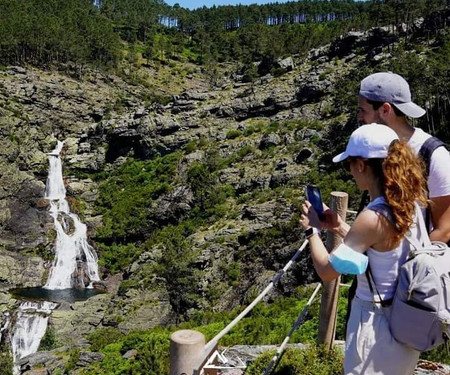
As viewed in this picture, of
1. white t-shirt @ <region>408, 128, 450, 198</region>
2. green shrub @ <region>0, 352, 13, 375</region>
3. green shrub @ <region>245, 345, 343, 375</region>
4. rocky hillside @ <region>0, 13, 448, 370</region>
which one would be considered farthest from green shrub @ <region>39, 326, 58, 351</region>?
white t-shirt @ <region>408, 128, 450, 198</region>

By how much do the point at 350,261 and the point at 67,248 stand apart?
40918 millimetres

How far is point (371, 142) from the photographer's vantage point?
9.04 feet

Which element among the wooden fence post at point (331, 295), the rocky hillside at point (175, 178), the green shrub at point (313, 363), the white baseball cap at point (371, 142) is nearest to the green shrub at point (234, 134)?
the rocky hillside at point (175, 178)

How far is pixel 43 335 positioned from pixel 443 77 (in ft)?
105

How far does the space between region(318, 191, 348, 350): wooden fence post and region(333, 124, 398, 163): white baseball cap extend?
74.8 inches

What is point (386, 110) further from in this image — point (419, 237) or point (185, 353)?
point (185, 353)

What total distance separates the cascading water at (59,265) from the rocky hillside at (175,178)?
0.79 metres

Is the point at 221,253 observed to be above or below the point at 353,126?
below

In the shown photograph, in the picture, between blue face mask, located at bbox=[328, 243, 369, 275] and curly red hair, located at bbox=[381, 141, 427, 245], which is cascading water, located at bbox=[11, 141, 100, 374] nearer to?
blue face mask, located at bbox=[328, 243, 369, 275]

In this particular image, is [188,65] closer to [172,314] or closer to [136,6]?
[136,6]

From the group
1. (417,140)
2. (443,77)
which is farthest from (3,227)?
(417,140)

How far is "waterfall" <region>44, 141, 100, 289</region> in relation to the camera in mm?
37969

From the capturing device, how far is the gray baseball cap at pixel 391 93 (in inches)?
133

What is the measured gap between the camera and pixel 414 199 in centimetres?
274
